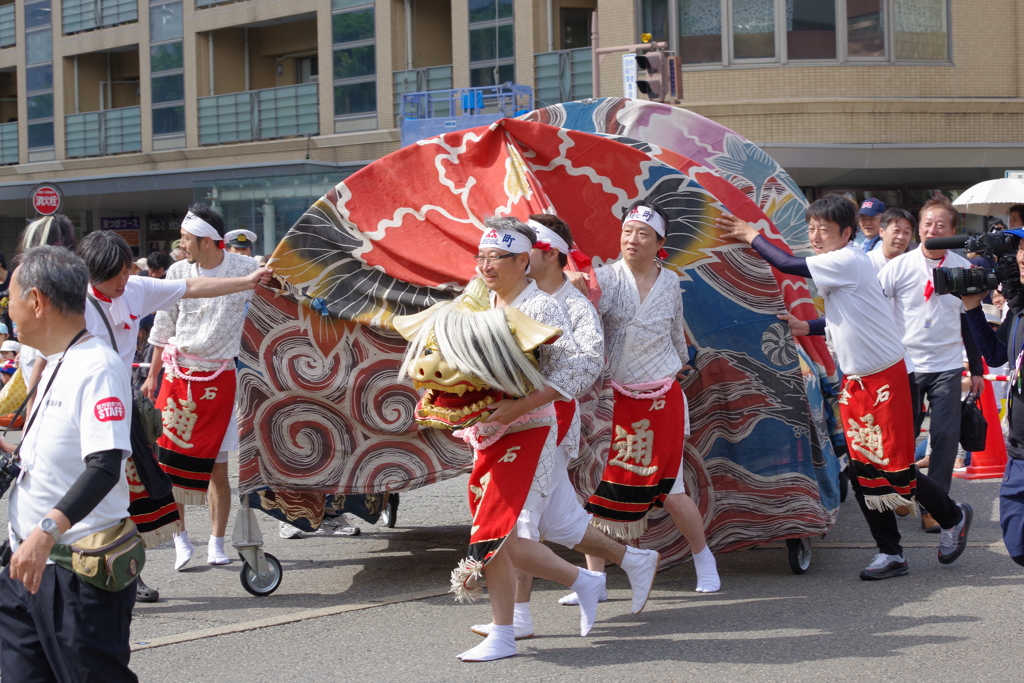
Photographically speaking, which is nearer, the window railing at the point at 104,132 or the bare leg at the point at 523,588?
the bare leg at the point at 523,588

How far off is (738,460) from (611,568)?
0.95 m

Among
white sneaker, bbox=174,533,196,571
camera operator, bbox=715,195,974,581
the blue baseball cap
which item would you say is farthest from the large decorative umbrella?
the blue baseball cap

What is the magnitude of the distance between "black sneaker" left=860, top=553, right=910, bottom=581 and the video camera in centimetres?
184

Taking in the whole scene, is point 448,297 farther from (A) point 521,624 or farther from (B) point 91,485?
(B) point 91,485

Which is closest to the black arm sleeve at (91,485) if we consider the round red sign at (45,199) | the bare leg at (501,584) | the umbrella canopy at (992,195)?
the bare leg at (501,584)

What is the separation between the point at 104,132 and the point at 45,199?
532 inches

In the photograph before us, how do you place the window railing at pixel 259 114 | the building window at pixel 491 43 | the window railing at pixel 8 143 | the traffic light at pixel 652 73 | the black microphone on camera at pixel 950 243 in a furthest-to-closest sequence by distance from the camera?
the window railing at pixel 8 143, the window railing at pixel 259 114, the building window at pixel 491 43, the traffic light at pixel 652 73, the black microphone on camera at pixel 950 243

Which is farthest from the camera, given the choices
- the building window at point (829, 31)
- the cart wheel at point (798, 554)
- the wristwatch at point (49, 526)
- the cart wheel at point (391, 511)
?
the building window at point (829, 31)

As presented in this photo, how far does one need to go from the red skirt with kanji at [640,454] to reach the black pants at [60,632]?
2723mm

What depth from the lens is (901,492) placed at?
227 inches

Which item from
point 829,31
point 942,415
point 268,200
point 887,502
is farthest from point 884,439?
point 829,31

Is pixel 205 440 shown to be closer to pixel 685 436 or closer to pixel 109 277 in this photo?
pixel 109 277

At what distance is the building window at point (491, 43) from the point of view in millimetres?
21906

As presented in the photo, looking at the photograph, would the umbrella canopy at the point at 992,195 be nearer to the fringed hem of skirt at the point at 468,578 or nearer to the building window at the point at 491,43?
the fringed hem of skirt at the point at 468,578
